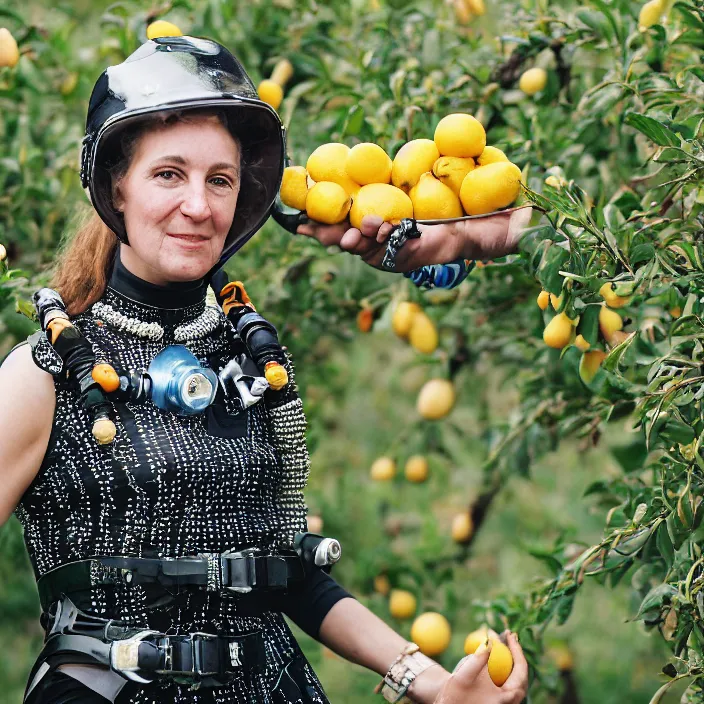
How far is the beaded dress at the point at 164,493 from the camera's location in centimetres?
177

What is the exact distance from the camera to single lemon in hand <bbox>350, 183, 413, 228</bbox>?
77.1 inches

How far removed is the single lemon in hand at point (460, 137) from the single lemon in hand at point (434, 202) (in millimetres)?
61

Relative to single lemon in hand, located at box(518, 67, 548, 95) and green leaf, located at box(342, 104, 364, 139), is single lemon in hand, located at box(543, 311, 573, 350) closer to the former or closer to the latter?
green leaf, located at box(342, 104, 364, 139)

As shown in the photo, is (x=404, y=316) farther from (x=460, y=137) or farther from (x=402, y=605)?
(x=460, y=137)

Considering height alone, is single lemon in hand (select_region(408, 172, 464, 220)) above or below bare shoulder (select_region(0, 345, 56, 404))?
above

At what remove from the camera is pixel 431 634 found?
2.99 m

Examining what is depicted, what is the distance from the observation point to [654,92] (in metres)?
2.33

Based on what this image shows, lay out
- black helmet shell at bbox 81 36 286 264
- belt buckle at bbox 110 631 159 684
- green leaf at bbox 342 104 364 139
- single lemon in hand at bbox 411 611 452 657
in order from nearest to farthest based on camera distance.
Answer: belt buckle at bbox 110 631 159 684 < black helmet shell at bbox 81 36 286 264 < green leaf at bbox 342 104 364 139 < single lemon in hand at bbox 411 611 452 657

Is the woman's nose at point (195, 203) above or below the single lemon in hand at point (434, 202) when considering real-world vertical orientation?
above

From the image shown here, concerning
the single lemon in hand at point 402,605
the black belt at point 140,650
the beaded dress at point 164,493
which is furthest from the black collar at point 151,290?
the single lemon in hand at point 402,605

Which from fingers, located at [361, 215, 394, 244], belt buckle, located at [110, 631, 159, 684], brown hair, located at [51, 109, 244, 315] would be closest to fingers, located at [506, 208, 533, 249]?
fingers, located at [361, 215, 394, 244]

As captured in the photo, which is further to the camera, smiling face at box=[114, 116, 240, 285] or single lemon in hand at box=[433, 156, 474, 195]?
single lemon in hand at box=[433, 156, 474, 195]

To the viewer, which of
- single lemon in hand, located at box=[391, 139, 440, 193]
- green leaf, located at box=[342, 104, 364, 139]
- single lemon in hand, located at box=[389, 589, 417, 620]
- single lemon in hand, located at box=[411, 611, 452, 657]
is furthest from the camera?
single lemon in hand, located at box=[389, 589, 417, 620]

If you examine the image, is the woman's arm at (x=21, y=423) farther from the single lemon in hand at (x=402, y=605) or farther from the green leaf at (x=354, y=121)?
the single lemon in hand at (x=402, y=605)
